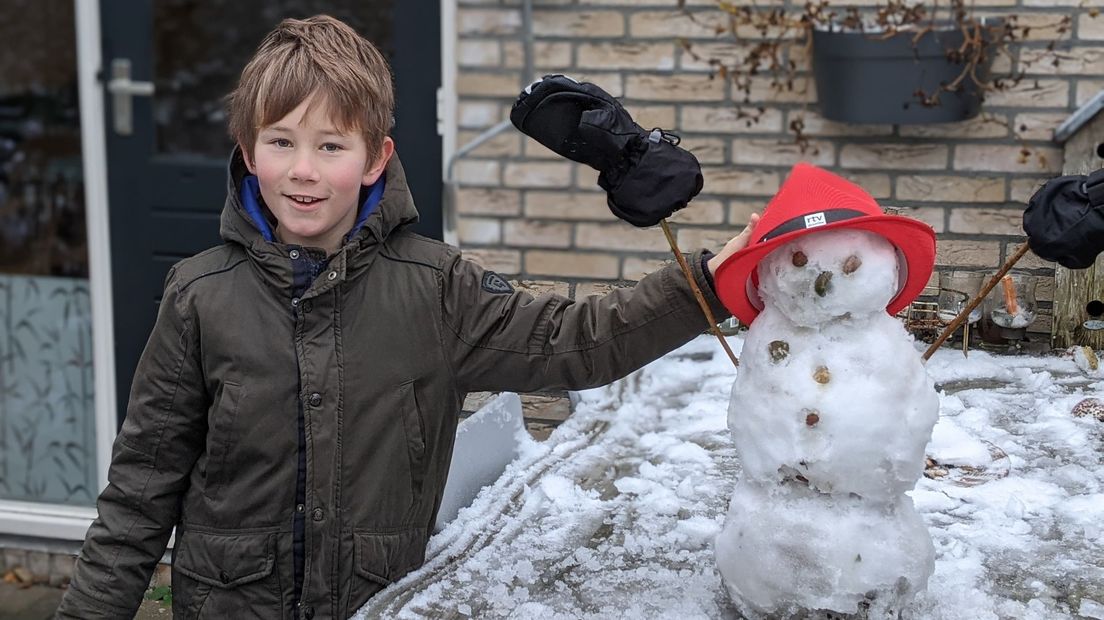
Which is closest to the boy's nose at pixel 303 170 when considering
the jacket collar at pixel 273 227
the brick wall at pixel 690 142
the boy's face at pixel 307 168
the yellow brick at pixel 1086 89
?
the boy's face at pixel 307 168

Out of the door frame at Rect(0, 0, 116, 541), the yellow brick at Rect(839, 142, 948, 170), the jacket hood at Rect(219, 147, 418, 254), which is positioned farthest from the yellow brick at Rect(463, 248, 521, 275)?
the jacket hood at Rect(219, 147, 418, 254)

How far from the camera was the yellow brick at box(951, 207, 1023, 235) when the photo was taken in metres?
3.13

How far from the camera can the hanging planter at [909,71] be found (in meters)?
3.12

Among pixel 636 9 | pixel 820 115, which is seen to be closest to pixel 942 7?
pixel 820 115

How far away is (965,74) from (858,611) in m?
1.93

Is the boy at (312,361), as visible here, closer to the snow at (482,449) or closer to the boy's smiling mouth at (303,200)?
the boy's smiling mouth at (303,200)

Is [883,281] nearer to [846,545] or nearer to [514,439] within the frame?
[846,545]

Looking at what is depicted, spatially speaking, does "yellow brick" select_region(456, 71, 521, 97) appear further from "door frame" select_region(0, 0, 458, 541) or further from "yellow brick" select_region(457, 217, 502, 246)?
"yellow brick" select_region(457, 217, 502, 246)

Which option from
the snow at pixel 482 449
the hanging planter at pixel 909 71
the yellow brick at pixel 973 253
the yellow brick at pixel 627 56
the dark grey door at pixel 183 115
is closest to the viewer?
the snow at pixel 482 449

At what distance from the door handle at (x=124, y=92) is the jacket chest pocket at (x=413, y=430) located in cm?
258

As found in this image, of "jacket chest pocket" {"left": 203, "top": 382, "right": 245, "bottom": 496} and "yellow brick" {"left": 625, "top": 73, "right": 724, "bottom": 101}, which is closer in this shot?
"jacket chest pocket" {"left": 203, "top": 382, "right": 245, "bottom": 496}

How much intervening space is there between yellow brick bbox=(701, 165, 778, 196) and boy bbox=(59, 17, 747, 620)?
169cm

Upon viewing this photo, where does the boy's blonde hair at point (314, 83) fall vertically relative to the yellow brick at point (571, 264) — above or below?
above

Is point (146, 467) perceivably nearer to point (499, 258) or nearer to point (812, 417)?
point (812, 417)
